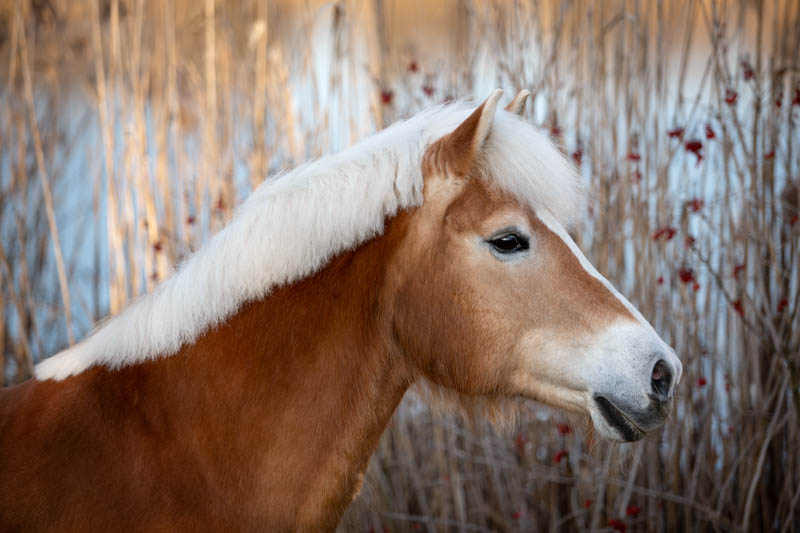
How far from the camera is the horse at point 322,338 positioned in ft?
4.63

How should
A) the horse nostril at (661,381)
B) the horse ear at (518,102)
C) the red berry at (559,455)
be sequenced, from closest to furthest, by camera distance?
the horse nostril at (661,381) < the horse ear at (518,102) < the red berry at (559,455)

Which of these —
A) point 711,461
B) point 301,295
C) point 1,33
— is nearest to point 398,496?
point 711,461

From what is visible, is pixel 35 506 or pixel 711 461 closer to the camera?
pixel 35 506

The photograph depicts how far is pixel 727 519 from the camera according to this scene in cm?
246

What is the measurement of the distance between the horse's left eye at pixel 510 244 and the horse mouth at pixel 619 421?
1.08 ft

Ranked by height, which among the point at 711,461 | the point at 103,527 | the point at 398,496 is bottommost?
the point at 398,496

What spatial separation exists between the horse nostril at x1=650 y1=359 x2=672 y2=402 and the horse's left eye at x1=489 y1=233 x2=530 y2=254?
1.12 ft

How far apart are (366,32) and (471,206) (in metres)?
1.89

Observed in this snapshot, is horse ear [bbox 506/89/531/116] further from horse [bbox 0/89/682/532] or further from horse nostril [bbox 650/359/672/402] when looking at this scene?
horse nostril [bbox 650/359/672/402]

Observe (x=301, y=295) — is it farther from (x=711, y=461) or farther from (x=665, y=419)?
(x=711, y=461)

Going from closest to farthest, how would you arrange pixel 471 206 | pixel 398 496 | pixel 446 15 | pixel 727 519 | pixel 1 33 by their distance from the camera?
pixel 471 206, pixel 727 519, pixel 398 496, pixel 446 15, pixel 1 33

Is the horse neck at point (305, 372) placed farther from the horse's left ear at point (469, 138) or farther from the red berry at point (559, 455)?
the red berry at point (559, 455)

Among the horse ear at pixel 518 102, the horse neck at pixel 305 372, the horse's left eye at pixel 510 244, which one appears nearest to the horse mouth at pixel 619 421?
the horse's left eye at pixel 510 244

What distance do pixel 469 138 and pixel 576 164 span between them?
3.10ft
